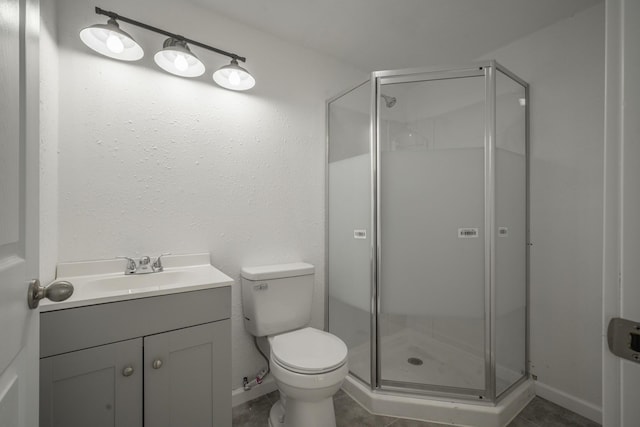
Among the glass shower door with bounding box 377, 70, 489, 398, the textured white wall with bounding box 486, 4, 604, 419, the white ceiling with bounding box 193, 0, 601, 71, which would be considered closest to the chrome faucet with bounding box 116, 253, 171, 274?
the glass shower door with bounding box 377, 70, 489, 398

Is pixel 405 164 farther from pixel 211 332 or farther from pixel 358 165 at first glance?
pixel 211 332

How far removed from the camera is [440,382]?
1587 millimetres

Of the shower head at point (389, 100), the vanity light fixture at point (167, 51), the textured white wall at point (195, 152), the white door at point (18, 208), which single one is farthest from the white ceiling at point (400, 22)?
the white door at point (18, 208)

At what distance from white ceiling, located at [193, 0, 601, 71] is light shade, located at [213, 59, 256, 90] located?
1.30ft

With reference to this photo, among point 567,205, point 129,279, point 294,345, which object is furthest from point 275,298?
point 567,205

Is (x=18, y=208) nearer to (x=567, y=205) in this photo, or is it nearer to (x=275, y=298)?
(x=275, y=298)

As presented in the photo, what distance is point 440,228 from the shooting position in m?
1.56

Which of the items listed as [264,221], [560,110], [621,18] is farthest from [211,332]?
[560,110]

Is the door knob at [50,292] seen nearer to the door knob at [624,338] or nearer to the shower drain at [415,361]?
the door knob at [624,338]

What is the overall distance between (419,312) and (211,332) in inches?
47.4

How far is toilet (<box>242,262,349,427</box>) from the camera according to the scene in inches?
46.6

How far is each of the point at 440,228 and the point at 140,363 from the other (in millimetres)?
1629

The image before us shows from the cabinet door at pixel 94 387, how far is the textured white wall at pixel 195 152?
548 millimetres

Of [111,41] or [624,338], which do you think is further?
[111,41]
